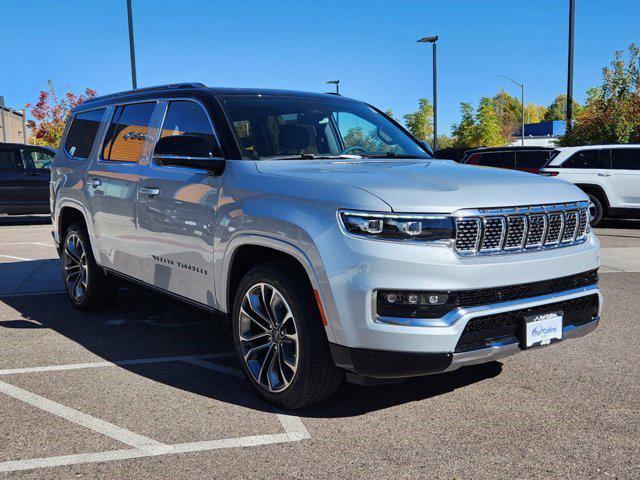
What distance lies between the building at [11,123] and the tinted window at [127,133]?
77.2 meters

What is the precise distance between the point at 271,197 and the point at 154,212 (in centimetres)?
141

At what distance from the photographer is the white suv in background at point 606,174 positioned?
567 inches

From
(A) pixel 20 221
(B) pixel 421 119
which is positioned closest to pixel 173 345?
(A) pixel 20 221

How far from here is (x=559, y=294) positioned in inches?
150

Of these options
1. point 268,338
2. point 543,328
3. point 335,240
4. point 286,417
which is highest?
point 335,240

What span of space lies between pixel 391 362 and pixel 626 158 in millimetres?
13042

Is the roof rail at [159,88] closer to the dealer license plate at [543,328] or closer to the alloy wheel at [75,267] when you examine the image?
the alloy wheel at [75,267]

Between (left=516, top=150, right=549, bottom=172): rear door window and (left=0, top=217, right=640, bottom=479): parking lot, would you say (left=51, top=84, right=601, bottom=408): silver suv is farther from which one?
(left=516, top=150, right=549, bottom=172): rear door window

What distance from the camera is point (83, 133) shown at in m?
6.54

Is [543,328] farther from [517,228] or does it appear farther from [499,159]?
[499,159]

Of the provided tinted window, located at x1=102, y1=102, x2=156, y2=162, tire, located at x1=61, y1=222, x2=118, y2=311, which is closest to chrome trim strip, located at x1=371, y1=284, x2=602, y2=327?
tinted window, located at x1=102, y1=102, x2=156, y2=162

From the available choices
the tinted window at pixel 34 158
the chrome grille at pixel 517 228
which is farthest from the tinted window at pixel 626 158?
the tinted window at pixel 34 158

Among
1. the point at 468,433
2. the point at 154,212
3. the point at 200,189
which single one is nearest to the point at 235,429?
the point at 468,433

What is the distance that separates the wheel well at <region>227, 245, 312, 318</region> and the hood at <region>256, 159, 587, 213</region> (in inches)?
18.5
